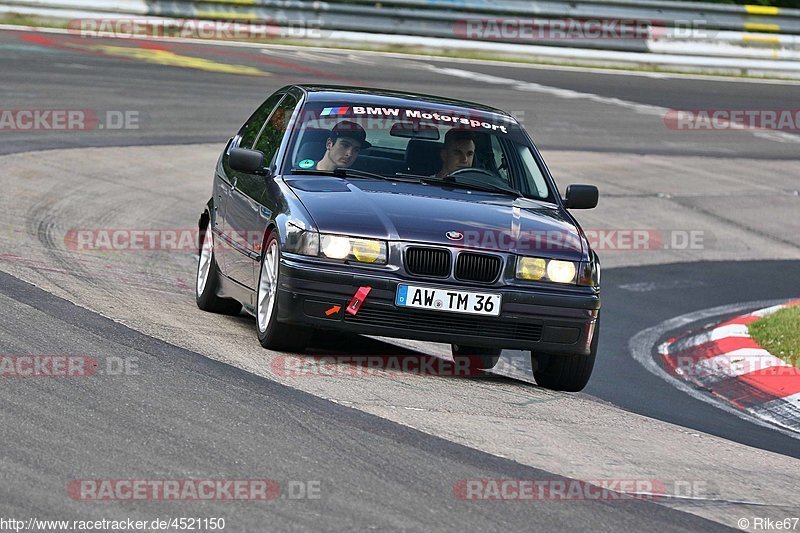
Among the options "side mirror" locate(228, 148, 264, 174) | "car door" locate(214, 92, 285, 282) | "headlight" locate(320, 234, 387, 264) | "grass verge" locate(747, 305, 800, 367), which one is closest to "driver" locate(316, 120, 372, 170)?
"side mirror" locate(228, 148, 264, 174)

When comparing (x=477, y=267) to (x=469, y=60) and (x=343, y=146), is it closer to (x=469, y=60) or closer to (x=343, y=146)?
(x=343, y=146)

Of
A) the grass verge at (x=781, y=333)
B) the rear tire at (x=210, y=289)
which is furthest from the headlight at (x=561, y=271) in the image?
the rear tire at (x=210, y=289)

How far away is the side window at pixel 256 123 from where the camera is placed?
9609 mm

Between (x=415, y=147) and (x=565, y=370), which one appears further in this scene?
(x=415, y=147)

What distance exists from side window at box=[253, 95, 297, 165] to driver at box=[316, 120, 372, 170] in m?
0.39

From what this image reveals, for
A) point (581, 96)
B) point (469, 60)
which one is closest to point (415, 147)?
point (581, 96)

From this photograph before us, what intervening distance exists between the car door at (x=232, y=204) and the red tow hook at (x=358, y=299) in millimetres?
1128

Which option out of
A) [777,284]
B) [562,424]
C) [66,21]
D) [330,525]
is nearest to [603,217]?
[777,284]

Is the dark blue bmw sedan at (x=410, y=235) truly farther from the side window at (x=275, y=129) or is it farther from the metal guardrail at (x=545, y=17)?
the metal guardrail at (x=545, y=17)

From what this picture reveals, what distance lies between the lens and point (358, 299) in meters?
7.35

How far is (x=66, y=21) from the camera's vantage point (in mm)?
25984

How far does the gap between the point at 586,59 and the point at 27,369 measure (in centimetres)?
2417

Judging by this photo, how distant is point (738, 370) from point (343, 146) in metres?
3.06

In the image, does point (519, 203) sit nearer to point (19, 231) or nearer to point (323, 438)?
point (323, 438)
